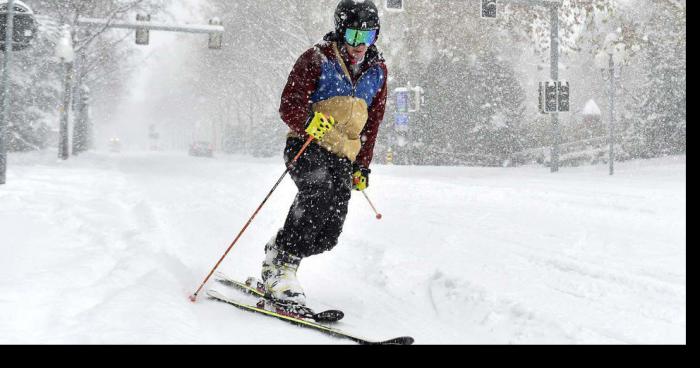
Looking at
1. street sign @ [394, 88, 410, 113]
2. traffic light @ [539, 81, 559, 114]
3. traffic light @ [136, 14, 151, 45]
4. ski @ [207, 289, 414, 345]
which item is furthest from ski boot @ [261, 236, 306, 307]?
street sign @ [394, 88, 410, 113]

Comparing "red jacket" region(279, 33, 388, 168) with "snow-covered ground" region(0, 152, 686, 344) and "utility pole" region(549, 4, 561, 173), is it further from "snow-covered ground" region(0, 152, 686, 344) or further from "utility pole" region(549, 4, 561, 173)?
"utility pole" region(549, 4, 561, 173)

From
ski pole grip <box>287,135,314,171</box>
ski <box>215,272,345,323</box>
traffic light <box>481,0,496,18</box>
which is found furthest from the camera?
traffic light <box>481,0,496,18</box>

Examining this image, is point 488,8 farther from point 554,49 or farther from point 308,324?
point 308,324

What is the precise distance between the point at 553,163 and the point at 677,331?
48.3ft

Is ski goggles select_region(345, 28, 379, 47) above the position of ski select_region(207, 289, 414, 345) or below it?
above

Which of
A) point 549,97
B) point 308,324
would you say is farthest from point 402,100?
point 308,324

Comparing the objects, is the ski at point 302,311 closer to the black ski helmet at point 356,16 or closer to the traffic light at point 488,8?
the black ski helmet at point 356,16

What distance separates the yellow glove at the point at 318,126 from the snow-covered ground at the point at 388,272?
100cm

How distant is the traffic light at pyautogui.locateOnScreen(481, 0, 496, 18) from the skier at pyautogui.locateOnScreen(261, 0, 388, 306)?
38.4ft

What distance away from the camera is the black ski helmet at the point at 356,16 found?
11.2 feet

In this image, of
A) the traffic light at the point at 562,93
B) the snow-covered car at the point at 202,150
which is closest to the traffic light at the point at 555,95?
the traffic light at the point at 562,93

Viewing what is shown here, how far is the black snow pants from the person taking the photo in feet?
11.3

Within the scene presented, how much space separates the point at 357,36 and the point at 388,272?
1.76m
